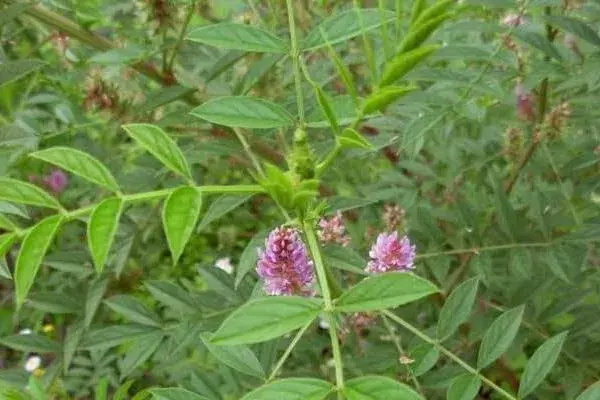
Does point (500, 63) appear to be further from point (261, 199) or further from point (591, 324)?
point (261, 199)

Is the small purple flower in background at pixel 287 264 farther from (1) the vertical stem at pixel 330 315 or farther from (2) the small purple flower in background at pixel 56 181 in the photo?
(2) the small purple flower in background at pixel 56 181

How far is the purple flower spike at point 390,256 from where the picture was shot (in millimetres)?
1090

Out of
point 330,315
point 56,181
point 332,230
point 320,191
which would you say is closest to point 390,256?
point 332,230

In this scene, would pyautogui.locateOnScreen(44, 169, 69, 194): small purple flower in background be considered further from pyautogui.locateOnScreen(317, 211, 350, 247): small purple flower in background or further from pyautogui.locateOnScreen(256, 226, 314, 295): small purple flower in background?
pyautogui.locateOnScreen(256, 226, 314, 295): small purple flower in background

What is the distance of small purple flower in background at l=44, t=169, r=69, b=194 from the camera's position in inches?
80.9

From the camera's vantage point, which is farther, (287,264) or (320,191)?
(320,191)

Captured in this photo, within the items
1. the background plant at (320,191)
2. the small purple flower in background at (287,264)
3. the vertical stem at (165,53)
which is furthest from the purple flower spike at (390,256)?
the vertical stem at (165,53)

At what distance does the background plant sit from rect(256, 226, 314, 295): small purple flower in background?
26mm

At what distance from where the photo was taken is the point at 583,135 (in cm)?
173

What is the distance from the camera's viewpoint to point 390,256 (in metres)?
1.10

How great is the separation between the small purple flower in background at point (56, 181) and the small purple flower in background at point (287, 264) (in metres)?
1.19

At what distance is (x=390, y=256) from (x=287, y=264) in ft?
0.64

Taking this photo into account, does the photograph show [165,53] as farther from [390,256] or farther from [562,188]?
[562,188]

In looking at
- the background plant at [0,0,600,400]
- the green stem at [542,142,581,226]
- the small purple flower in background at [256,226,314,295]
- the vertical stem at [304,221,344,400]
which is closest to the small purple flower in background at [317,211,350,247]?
the background plant at [0,0,600,400]
